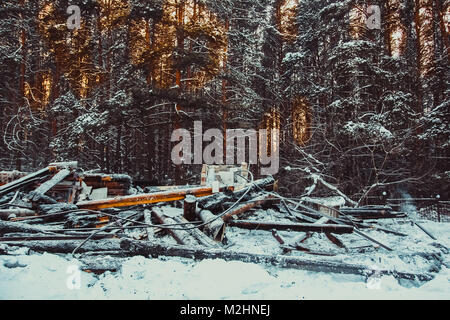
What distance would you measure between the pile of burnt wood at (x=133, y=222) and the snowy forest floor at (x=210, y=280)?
138mm

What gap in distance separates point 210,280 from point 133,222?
2.08 metres

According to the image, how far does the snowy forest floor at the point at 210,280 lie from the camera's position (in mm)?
2191

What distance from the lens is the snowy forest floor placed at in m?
2.19

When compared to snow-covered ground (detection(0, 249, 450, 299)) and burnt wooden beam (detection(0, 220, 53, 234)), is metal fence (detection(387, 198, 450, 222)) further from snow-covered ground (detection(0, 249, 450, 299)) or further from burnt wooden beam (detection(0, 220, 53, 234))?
burnt wooden beam (detection(0, 220, 53, 234))

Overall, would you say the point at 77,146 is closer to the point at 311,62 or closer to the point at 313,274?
the point at 313,274

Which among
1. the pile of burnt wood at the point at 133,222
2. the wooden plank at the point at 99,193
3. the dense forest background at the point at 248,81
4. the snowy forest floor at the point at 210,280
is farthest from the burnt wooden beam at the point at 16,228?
the dense forest background at the point at 248,81

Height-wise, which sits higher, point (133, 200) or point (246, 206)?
point (133, 200)

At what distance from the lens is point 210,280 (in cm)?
244

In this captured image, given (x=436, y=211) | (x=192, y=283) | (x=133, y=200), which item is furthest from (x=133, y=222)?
(x=436, y=211)

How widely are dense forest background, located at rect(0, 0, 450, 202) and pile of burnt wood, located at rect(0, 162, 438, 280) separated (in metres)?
6.13

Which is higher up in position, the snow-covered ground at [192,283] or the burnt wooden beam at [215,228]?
the burnt wooden beam at [215,228]

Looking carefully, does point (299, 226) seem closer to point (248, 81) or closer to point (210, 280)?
point (210, 280)

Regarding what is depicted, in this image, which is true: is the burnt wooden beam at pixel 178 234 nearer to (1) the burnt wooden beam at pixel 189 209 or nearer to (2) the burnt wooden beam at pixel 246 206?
(1) the burnt wooden beam at pixel 189 209

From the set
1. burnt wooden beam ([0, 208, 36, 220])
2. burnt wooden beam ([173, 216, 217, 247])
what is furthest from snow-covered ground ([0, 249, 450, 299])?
burnt wooden beam ([0, 208, 36, 220])
